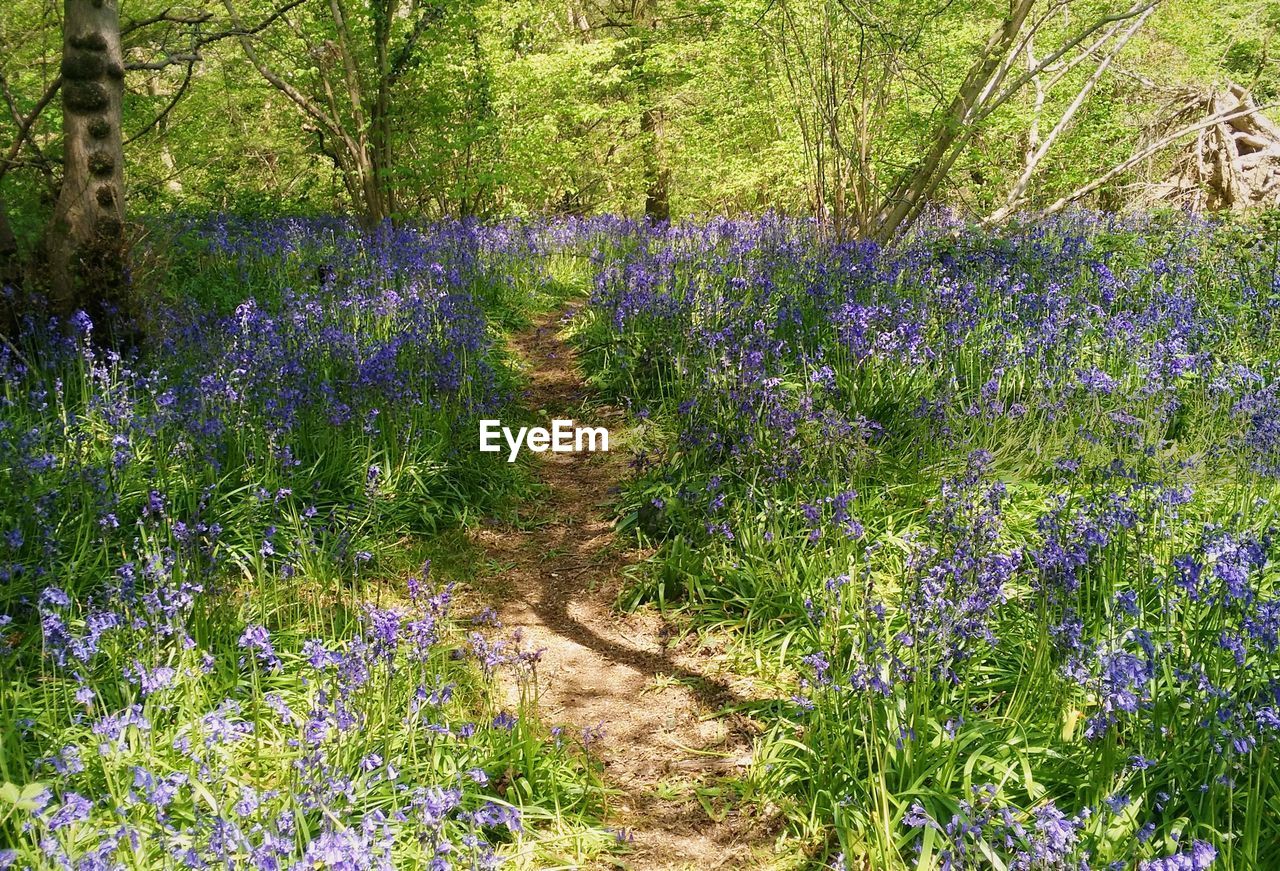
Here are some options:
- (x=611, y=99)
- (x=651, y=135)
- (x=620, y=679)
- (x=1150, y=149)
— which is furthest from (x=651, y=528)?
(x=611, y=99)

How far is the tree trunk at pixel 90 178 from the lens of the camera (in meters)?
5.13

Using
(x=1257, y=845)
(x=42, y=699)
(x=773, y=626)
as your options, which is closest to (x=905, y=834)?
(x=1257, y=845)

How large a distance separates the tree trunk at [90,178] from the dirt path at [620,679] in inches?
111

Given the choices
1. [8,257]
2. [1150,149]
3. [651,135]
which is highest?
[651,135]

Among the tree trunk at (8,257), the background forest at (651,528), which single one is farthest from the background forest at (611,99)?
the tree trunk at (8,257)

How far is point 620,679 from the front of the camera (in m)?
3.69

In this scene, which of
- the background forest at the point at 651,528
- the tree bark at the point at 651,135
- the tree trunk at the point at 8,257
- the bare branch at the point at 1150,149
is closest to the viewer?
the background forest at the point at 651,528

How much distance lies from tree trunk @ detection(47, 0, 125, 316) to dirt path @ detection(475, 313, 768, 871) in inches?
111

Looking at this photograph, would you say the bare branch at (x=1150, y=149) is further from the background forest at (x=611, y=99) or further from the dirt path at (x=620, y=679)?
the dirt path at (x=620, y=679)

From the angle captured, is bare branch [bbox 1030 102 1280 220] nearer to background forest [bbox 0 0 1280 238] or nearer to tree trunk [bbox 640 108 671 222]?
background forest [bbox 0 0 1280 238]

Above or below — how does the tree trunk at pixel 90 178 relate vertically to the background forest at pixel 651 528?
above

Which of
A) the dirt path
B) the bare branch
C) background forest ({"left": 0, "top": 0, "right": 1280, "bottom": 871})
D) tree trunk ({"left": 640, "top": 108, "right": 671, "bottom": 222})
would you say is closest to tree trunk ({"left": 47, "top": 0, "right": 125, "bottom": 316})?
background forest ({"left": 0, "top": 0, "right": 1280, "bottom": 871})

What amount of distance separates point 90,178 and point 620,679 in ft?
14.5

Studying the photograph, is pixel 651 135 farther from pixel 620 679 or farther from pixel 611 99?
pixel 620 679
